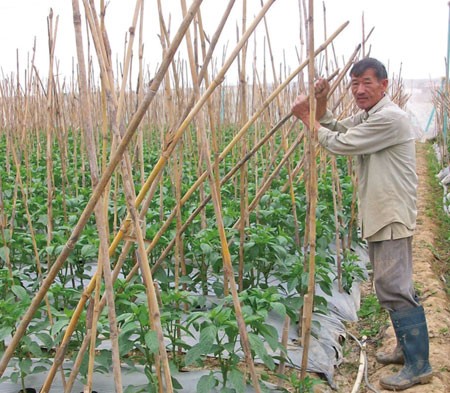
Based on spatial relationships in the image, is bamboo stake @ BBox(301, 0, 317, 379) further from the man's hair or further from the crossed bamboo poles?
the man's hair

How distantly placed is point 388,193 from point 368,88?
0.48 metres

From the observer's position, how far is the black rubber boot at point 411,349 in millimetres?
2650

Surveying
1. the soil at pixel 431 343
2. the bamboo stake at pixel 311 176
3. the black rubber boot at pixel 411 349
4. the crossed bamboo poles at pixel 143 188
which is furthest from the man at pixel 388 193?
the crossed bamboo poles at pixel 143 188

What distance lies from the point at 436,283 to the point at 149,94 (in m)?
3.33

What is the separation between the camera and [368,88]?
2.61m

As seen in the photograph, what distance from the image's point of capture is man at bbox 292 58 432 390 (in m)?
2.51

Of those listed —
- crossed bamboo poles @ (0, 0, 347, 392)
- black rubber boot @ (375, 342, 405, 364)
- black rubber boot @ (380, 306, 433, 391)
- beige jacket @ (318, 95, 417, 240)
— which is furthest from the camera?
black rubber boot @ (375, 342, 405, 364)

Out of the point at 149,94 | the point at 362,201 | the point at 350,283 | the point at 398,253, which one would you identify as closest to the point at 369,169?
the point at 362,201

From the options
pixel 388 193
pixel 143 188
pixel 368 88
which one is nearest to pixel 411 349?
pixel 388 193

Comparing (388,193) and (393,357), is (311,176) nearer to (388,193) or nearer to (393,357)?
(388,193)

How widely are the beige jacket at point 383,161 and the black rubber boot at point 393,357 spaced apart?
0.67 meters

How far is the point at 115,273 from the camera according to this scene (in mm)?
1594

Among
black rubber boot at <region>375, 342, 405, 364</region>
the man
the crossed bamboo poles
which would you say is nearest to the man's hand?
the man

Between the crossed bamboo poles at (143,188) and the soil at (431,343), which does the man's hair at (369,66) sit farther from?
the soil at (431,343)
